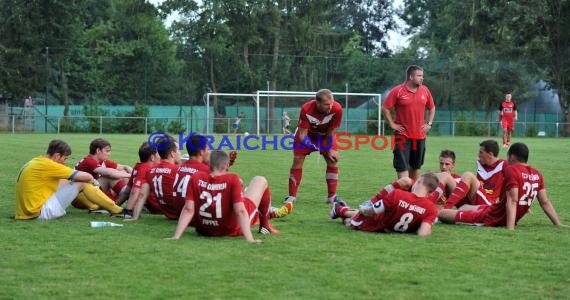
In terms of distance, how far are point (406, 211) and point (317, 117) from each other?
353cm

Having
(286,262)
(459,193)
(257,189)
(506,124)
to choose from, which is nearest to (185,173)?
(257,189)

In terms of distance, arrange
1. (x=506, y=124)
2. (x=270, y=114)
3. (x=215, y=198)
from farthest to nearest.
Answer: (x=270, y=114) < (x=506, y=124) < (x=215, y=198)

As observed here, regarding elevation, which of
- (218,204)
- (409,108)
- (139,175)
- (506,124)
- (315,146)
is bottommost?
(218,204)

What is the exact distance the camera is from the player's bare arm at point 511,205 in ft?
26.4

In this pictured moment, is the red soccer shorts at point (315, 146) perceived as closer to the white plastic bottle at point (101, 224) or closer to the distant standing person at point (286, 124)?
the white plastic bottle at point (101, 224)

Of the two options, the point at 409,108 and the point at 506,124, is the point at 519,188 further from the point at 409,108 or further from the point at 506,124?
the point at 506,124

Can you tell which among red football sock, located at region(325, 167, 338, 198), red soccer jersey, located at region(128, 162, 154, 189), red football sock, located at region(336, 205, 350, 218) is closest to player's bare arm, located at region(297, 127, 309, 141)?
red football sock, located at region(325, 167, 338, 198)

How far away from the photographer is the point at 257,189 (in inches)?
299

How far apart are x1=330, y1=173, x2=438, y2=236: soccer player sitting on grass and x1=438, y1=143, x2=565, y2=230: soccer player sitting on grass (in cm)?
90

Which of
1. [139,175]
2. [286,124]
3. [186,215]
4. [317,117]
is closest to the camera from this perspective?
[186,215]

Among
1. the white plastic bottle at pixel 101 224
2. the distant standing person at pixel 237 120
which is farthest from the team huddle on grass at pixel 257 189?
the distant standing person at pixel 237 120

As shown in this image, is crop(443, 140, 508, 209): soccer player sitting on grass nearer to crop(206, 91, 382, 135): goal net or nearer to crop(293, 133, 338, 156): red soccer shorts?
crop(293, 133, 338, 156): red soccer shorts

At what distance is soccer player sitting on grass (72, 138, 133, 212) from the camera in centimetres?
962

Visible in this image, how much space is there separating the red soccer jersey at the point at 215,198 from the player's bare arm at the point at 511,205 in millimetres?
2842
